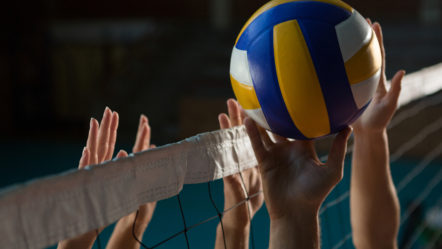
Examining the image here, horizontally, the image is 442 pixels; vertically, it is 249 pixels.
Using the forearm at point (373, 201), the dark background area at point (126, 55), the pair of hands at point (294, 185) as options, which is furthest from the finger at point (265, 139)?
the dark background area at point (126, 55)

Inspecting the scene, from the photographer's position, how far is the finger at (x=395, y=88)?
5.38 feet

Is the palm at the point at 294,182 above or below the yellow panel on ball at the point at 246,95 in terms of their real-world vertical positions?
below

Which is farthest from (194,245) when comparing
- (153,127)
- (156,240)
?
(153,127)

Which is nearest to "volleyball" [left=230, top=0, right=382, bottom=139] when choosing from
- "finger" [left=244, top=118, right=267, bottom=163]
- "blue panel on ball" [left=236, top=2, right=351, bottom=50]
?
"blue panel on ball" [left=236, top=2, right=351, bottom=50]

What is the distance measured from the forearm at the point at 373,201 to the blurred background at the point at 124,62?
513 centimetres

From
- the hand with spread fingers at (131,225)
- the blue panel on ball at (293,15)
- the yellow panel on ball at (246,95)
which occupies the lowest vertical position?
the hand with spread fingers at (131,225)

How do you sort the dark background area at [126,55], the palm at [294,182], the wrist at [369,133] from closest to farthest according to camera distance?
the palm at [294,182]
the wrist at [369,133]
the dark background area at [126,55]

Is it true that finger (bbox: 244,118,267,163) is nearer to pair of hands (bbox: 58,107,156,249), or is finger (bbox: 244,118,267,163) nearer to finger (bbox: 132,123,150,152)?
pair of hands (bbox: 58,107,156,249)

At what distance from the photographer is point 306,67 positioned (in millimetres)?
1171

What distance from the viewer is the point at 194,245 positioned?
3812 mm

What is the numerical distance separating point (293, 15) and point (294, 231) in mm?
497

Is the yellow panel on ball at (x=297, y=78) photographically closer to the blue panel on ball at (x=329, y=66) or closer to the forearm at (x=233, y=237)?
the blue panel on ball at (x=329, y=66)

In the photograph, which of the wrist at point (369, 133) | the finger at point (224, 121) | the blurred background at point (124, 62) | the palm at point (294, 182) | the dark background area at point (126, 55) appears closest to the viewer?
the palm at point (294, 182)

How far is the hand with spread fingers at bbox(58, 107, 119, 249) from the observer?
3.89 ft
